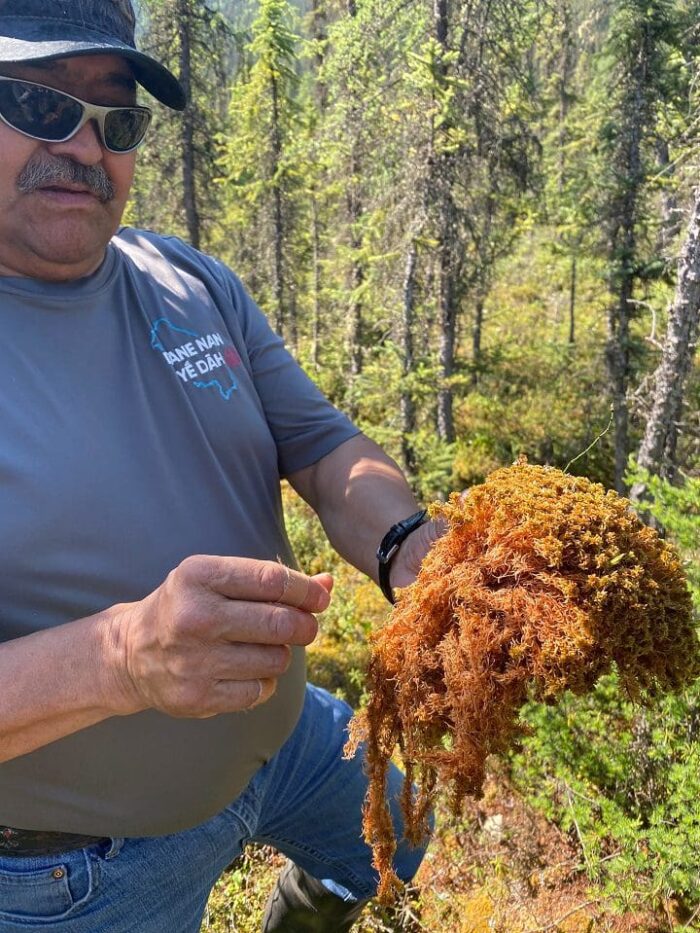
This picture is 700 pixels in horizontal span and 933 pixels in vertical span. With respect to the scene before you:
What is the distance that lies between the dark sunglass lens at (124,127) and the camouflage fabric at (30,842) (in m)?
2.24

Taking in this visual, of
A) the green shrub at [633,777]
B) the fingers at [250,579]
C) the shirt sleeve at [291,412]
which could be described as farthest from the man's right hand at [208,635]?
the green shrub at [633,777]

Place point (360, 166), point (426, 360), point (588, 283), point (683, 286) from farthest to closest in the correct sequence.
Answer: point (588, 283), point (360, 166), point (426, 360), point (683, 286)

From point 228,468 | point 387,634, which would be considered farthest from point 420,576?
point 228,468

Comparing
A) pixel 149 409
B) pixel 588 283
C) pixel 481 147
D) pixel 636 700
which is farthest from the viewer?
pixel 588 283

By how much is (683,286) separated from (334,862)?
22.4 ft

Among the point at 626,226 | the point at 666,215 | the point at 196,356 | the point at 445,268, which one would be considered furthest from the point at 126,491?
the point at 666,215

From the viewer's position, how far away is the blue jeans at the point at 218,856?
1.88m

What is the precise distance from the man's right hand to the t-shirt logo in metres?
1.05

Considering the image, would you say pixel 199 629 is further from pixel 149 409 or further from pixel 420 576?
pixel 149 409

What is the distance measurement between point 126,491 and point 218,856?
138 centimetres

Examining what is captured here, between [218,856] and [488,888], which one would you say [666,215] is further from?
[218,856]

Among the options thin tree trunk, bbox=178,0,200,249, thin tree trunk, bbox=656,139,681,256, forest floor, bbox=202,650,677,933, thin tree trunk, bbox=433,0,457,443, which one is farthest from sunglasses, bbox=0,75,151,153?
thin tree trunk, bbox=178,0,200,249

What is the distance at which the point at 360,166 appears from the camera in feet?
50.7

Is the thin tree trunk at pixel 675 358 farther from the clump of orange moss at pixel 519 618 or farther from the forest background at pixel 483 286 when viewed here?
the clump of orange moss at pixel 519 618
